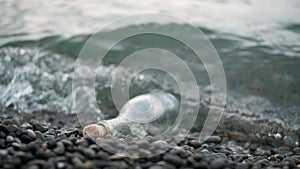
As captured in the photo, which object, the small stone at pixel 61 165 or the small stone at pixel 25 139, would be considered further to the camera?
the small stone at pixel 25 139

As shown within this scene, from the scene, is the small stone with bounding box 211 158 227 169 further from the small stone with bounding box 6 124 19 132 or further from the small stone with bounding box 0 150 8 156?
the small stone with bounding box 6 124 19 132

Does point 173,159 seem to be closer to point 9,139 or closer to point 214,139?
point 9,139

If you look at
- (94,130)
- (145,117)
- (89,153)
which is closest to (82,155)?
(89,153)

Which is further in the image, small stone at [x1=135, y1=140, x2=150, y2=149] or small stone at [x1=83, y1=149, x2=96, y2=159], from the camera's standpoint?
small stone at [x1=135, y1=140, x2=150, y2=149]

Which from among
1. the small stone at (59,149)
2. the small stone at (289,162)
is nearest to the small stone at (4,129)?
the small stone at (59,149)

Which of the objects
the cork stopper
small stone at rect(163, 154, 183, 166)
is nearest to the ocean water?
the cork stopper

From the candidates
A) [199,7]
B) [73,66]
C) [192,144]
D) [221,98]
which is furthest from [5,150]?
[199,7]

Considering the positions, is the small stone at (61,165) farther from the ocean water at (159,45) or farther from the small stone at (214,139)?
the ocean water at (159,45)
